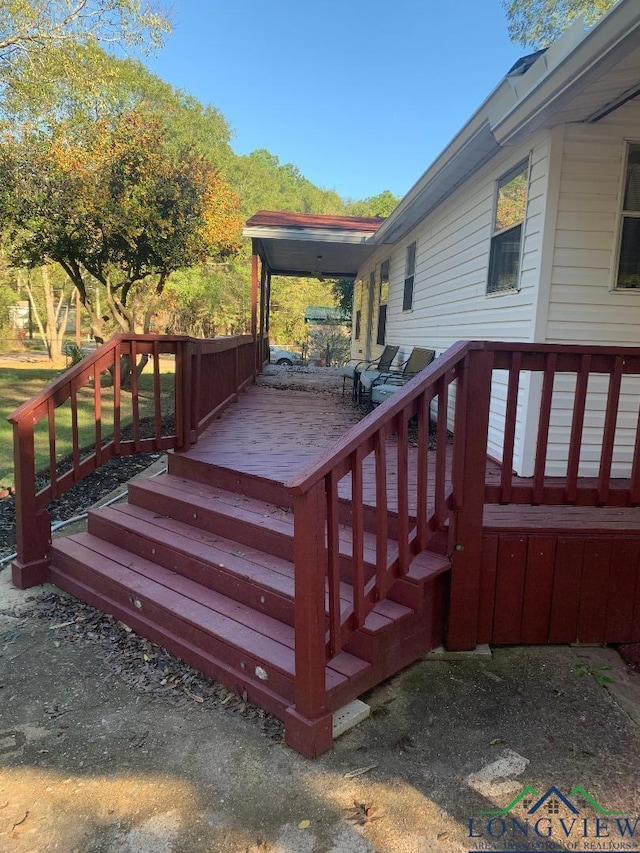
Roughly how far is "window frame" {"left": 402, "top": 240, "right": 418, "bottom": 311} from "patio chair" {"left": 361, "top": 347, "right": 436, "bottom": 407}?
1.58 meters

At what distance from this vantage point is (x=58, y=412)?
345 inches

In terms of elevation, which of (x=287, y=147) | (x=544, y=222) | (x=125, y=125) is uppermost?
(x=287, y=147)

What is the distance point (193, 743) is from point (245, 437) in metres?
3.12

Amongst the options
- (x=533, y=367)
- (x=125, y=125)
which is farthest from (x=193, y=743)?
(x=125, y=125)

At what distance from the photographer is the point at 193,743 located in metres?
2.12

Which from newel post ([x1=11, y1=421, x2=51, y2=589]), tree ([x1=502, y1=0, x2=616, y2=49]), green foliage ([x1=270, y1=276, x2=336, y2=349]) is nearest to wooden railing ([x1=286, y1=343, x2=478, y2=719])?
newel post ([x1=11, y1=421, x2=51, y2=589])

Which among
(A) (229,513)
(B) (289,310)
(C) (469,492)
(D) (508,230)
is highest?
(B) (289,310)

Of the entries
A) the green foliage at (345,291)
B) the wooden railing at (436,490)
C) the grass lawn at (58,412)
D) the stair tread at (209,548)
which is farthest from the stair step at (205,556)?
the green foliage at (345,291)

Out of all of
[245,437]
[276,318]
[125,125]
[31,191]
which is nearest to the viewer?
[245,437]

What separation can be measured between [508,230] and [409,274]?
4027 mm

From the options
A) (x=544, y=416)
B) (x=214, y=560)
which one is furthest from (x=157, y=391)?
(x=544, y=416)

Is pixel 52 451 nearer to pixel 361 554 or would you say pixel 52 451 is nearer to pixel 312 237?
pixel 361 554

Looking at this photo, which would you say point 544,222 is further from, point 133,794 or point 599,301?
point 133,794

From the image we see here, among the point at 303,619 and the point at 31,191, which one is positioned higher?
the point at 31,191
